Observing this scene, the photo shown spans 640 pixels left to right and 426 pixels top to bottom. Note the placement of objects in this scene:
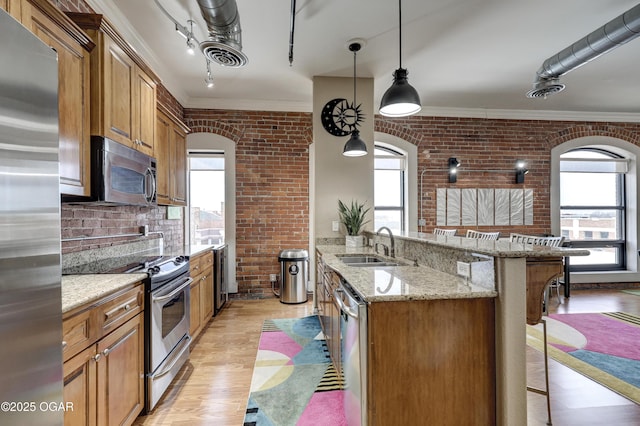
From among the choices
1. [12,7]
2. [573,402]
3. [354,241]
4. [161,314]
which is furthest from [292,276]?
[12,7]

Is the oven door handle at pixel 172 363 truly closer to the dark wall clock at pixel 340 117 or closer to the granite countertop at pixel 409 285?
the granite countertop at pixel 409 285

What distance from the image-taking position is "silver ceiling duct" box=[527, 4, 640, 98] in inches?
86.6

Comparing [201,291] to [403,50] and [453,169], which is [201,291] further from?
[453,169]

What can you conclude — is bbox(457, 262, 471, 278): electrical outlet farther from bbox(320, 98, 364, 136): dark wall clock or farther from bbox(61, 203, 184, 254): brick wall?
bbox(61, 203, 184, 254): brick wall

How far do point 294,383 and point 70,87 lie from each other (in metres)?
2.31

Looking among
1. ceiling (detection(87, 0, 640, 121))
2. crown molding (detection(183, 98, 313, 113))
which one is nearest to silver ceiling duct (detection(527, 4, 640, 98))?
ceiling (detection(87, 0, 640, 121))

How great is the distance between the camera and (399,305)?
1.31 metres

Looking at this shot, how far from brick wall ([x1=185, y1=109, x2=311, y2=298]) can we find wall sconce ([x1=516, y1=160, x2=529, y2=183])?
10.9ft

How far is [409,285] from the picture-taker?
1.49 meters

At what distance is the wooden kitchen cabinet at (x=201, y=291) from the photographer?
2751mm

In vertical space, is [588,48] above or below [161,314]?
above

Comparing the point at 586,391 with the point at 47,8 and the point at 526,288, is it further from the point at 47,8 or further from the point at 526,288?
the point at 47,8

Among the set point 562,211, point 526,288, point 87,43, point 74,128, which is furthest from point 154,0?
point 562,211

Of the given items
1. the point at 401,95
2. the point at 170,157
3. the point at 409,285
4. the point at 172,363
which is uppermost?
the point at 401,95
